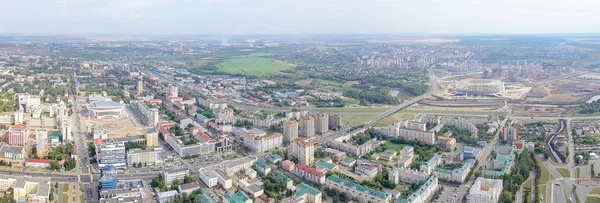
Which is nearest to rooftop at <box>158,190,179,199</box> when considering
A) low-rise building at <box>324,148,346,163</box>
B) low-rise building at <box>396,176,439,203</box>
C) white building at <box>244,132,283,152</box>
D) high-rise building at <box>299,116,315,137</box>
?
white building at <box>244,132,283,152</box>

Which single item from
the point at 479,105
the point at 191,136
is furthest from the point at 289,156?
the point at 479,105

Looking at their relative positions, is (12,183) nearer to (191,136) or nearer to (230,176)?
(230,176)

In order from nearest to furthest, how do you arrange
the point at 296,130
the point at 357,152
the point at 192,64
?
the point at 357,152 < the point at 296,130 < the point at 192,64

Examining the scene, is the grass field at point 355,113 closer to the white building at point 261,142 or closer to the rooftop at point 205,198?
the white building at point 261,142

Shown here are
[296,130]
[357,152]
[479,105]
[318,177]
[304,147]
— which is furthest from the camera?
[479,105]

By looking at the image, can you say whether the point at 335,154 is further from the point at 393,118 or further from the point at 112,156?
the point at 393,118

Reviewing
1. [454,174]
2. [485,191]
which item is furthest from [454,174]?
[485,191]

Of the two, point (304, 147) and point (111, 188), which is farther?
point (304, 147)
